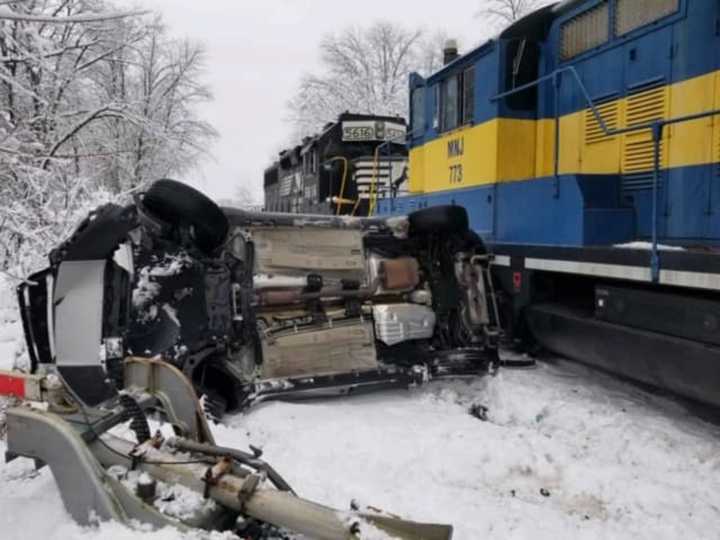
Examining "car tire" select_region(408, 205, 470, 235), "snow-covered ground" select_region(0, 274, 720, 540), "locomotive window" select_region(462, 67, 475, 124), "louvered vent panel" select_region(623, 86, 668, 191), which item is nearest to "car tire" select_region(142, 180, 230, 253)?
"snow-covered ground" select_region(0, 274, 720, 540)

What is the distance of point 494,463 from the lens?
3.75 meters

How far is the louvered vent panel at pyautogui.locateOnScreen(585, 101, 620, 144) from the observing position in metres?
5.43

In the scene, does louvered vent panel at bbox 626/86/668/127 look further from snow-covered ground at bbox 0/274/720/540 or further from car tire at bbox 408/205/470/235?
snow-covered ground at bbox 0/274/720/540

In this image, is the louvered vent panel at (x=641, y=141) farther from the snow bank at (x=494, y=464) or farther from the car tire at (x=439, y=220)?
the snow bank at (x=494, y=464)

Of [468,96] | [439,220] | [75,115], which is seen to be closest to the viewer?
[439,220]

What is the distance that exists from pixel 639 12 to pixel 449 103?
2.75 m

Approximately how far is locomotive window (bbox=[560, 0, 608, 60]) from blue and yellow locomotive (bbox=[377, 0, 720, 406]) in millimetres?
14

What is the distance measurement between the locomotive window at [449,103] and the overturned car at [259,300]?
7.91ft

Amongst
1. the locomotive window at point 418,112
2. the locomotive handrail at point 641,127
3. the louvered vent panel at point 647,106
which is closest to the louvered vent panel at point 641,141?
the louvered vent panel at point 647,106

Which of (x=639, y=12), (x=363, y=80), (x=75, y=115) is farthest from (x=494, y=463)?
(x=363, y=80)

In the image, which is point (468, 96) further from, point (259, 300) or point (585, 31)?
point (259, 300)

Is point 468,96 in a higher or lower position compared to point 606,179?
higher

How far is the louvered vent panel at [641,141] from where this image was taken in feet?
16.2

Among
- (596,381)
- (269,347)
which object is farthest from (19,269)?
(596,381)
